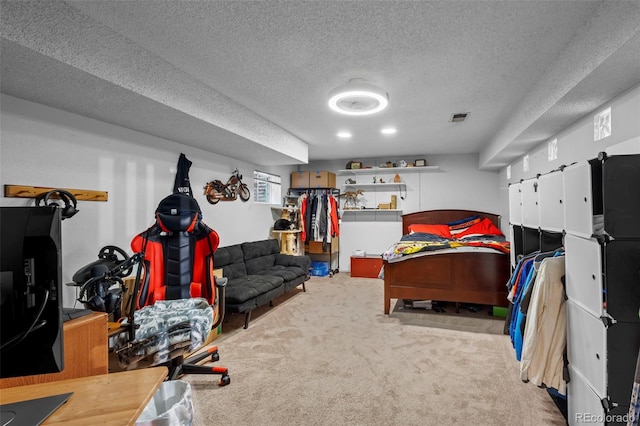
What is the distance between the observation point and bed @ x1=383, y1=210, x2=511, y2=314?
353 centimetres

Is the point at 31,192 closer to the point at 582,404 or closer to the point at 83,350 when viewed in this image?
the point at 83,350

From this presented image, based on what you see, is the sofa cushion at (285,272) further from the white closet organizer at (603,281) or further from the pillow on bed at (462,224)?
the white closet organizer at (603,281)

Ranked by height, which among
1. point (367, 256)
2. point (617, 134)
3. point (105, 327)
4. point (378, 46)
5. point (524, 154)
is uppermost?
point (378, 46)

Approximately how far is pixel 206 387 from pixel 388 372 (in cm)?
141

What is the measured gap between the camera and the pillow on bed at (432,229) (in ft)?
17.5

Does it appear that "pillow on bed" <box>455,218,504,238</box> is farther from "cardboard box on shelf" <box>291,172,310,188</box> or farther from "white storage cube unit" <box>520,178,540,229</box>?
"cardboard box on shelf" <box>291,172,310,188</box>

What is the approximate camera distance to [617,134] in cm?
203

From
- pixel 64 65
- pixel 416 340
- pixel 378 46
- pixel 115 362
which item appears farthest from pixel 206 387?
pixel 378 46

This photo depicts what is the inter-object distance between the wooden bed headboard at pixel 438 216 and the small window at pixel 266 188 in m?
2.58

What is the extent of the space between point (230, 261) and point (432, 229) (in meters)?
3.54

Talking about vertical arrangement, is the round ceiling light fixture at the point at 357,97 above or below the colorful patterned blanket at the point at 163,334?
above

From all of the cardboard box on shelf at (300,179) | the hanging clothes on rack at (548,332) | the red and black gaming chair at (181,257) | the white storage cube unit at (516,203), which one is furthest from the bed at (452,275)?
the cardboard box on shelf at (300,179)

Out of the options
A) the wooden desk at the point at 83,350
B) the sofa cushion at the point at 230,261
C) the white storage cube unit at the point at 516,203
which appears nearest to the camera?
the wooden desk at the point at 83,350

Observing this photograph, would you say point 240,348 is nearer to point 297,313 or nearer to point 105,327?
point 297,313
